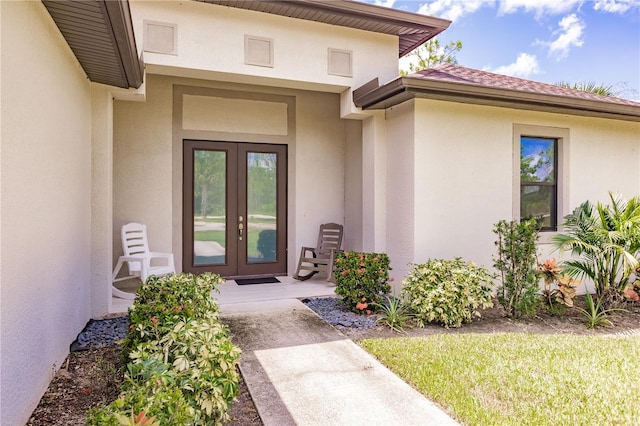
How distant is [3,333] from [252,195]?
5901 millimetres

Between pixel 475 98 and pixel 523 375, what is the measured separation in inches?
161

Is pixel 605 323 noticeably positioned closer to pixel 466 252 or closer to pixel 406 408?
pixel 466 252

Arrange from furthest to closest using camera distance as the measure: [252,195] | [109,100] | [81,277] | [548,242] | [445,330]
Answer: [252,195], [548,242], [109,100], [445,330], [81,277]

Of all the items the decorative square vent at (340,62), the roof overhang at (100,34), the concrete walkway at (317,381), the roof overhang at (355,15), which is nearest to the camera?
the concrete walkway at (317,381)

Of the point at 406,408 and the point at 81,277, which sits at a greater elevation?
the point at 81,277

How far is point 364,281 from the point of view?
19.2 feet

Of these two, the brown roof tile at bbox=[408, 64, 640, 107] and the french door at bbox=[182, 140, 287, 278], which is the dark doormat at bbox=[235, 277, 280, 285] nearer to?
the french door at bbox=[182, 140, 287, 278]

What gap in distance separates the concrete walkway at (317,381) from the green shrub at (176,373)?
71cm

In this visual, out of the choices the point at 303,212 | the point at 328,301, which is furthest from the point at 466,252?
the point at 303,212

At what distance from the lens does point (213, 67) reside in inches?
238

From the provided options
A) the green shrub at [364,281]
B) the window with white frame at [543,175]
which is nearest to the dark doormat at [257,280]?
the green shrub at [364,281]

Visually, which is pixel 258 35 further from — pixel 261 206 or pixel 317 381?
pixel 317 381

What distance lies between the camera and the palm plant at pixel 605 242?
5.92 m

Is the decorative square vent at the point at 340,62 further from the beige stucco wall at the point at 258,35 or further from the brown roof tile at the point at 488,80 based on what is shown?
the brown roof tile at the point at 488,80
